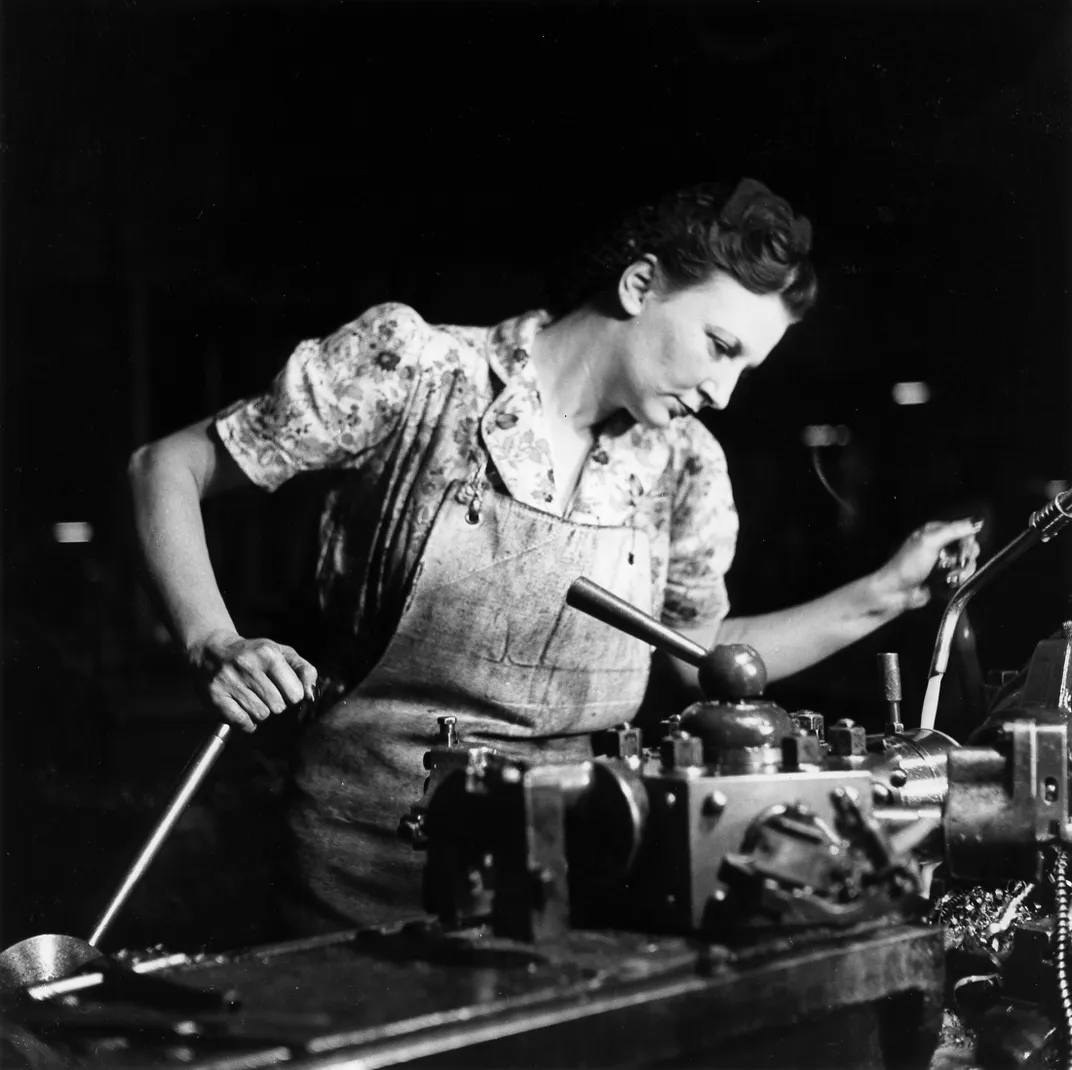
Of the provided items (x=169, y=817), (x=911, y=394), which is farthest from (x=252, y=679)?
(x=911, y=394)

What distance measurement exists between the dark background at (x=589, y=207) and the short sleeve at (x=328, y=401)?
8.4 inches

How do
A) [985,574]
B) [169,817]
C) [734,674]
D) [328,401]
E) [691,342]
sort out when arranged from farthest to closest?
[691,342] < [328,401] < [985,574] < [169,817] < [734,674]

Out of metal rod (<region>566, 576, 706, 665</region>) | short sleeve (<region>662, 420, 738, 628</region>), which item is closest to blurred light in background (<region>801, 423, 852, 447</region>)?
short sleeve (<region>662, 420, 738, 628</region>)

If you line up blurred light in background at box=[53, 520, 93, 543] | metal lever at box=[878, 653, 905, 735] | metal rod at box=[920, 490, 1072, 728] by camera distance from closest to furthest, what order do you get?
metal lever at box=[878, 653, 905, 735] < metal rod at box=[920, 490, 1072, 728] < blurred light in background at box=[53, 520, 93, 543]

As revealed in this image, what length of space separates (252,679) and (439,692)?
0.59 meters

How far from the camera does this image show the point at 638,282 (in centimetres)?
240

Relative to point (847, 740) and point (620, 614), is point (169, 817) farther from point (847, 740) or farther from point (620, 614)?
point (847, 740)

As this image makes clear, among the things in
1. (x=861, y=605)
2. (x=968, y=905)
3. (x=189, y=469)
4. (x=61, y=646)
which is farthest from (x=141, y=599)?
A: (x=968, y=905)

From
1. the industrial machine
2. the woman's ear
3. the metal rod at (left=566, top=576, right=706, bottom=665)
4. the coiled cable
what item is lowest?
the coiled cable

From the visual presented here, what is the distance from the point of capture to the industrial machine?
948 mm

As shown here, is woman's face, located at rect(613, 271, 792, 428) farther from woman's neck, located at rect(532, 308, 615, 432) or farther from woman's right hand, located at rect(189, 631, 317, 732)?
woman's right hand, located at rect(189, 631, 317, 732)

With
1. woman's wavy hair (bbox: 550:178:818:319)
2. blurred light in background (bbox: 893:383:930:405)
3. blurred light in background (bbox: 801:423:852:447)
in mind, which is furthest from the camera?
blurred light in background (bbox: 801:423:852:447)

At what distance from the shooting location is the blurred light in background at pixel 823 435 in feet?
11.5

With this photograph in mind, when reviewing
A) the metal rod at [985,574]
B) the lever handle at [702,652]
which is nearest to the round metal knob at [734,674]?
the lever handle at [702,652]
